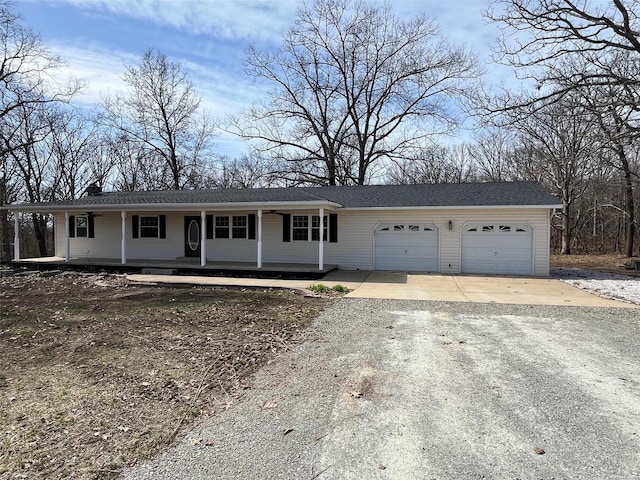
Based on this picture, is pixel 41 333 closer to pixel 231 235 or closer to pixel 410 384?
pixel 410 384

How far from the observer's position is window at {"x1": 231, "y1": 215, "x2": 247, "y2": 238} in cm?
1639

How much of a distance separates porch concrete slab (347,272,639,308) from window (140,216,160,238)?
954cm

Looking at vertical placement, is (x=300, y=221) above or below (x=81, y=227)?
above

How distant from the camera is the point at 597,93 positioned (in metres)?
14.0

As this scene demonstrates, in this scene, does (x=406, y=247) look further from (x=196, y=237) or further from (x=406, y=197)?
(x=196, y=237)

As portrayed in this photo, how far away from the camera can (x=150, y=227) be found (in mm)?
17422

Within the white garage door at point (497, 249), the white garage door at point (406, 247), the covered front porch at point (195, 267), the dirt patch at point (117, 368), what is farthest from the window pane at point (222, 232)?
the white garage door at point (497, 249)

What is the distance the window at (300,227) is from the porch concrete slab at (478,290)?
136 inches

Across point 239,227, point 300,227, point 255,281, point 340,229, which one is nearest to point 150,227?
point 239,227

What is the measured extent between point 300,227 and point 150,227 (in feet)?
21.8

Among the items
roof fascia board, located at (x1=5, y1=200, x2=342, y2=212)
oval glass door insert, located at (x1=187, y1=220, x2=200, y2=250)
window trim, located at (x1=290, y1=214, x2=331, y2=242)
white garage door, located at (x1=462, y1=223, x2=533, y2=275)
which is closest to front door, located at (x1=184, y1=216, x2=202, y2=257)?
oval glass door insert, located at (x1=187, y1=220, x2=200, y2=250)

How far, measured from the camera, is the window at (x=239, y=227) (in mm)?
16391

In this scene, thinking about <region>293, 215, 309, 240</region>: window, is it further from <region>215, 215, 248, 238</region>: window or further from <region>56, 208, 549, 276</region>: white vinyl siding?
<region>215, 215, 248, 238</region>: window

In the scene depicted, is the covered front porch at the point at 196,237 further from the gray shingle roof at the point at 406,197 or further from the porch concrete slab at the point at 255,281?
the porch concrete slab at the point at 255,281
